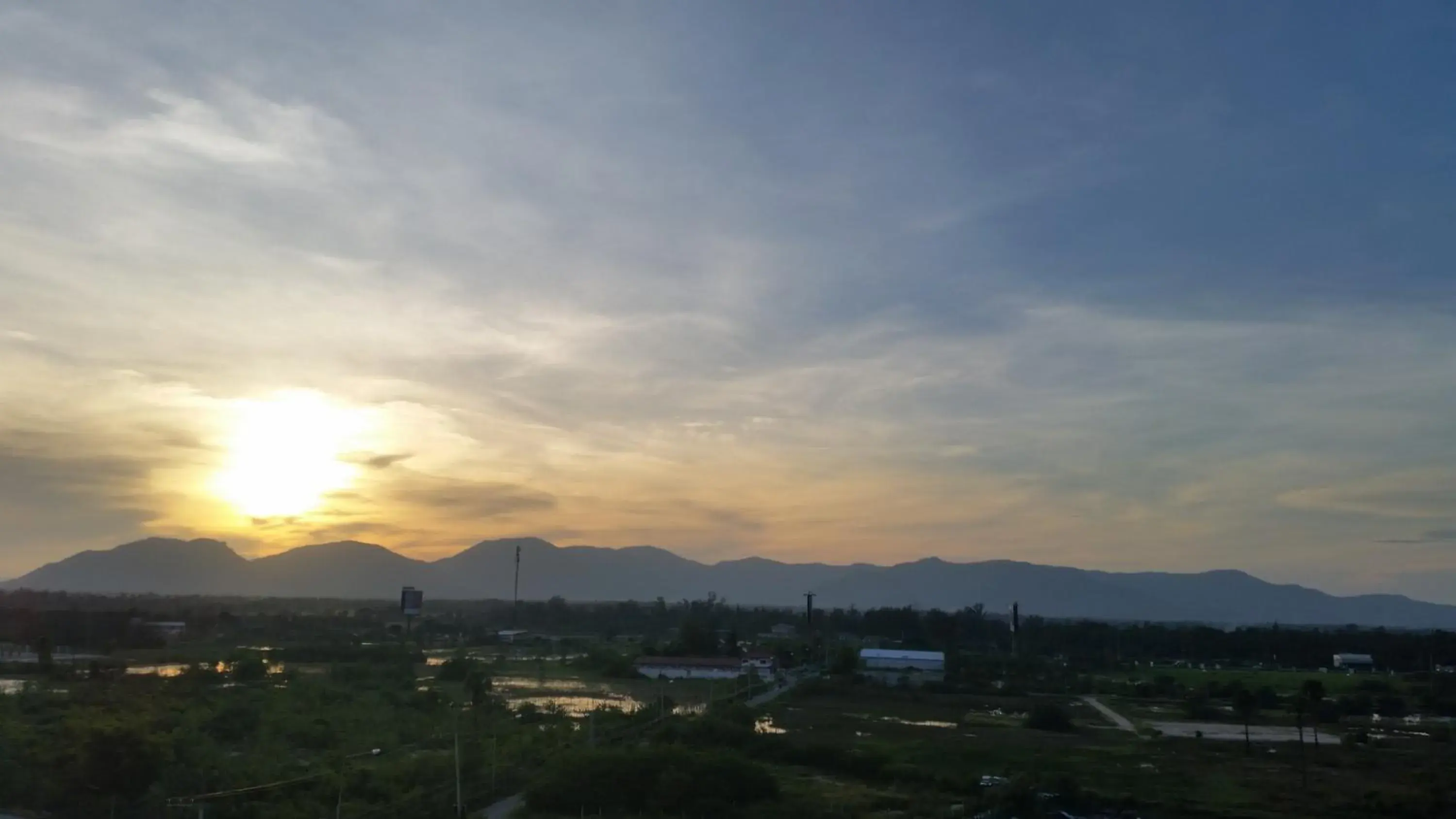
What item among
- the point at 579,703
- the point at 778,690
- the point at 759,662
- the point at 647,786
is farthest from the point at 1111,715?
the point at 647,786

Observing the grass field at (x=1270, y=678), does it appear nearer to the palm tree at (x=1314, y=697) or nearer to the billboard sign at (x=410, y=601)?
the palm tree at (x=1314, y=697)

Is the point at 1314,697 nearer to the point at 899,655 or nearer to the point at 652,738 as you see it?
the point at 652,738

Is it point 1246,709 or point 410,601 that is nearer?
point 1246,709

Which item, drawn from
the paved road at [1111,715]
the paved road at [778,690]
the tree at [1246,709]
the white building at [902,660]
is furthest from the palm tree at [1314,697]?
the white building at [902,660]

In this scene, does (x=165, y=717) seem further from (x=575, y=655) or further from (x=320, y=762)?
(x=575, y=655)

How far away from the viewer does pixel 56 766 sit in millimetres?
23422

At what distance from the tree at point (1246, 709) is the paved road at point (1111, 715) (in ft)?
15.0

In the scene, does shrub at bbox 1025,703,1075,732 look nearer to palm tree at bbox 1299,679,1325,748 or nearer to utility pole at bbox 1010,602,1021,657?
palm tree at bbox 1299,679,1325,748

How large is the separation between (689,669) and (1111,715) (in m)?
26.2

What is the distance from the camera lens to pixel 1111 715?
53.2m

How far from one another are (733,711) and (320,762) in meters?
17.9

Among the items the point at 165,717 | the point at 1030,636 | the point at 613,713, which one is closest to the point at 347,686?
the point at 613,713

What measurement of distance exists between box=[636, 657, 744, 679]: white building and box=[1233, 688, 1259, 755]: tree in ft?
91.6

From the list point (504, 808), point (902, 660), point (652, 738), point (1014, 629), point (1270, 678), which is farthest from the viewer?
point (1014, 629)
